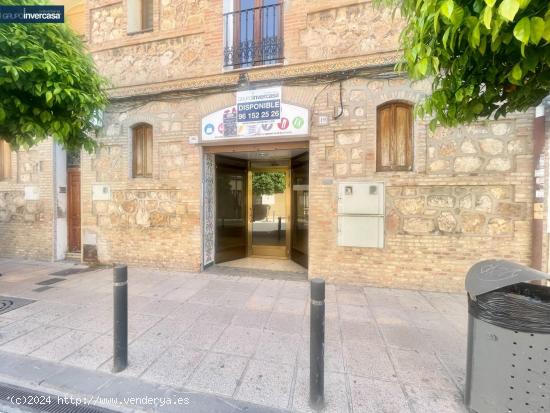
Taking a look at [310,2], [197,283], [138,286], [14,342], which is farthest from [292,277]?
[310,2]

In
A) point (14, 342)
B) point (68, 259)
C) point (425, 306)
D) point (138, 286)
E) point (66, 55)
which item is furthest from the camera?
point (68, 259)

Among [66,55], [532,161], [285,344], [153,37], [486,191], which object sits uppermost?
[153,37]

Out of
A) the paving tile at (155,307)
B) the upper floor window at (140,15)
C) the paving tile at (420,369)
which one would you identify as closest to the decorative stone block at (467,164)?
the paving tile at (420,369)

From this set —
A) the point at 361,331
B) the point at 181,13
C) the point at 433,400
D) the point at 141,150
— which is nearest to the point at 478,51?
the point at 433,400

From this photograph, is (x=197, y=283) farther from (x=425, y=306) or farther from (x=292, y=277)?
(x=425, y=306)

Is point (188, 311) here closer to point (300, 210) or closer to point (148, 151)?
point (300, 210)

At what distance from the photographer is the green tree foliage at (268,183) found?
27.7 feet

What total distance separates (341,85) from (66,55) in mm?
4546

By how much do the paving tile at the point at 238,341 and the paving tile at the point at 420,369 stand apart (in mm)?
1601

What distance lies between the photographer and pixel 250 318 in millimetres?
4109

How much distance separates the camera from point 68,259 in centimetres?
773

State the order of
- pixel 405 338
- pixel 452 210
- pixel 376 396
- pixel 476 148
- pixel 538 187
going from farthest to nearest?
pixel 452 210 → pixel 476 148 → pixel 538 187 → pixel 405 338 → pixel 376 396

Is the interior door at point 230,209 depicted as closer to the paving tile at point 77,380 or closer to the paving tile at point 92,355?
the paving tile at point 92,355

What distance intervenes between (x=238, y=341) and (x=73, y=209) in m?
7.00
